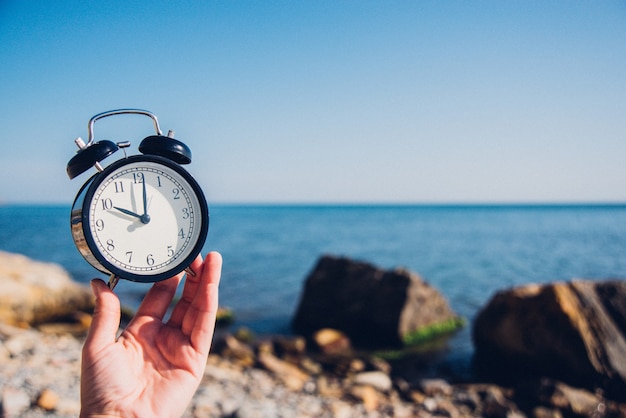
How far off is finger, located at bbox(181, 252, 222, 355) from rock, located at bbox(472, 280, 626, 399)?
675 cm

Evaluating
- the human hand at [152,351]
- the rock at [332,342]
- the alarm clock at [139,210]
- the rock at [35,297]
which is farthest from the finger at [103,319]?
the rock at [35,297]

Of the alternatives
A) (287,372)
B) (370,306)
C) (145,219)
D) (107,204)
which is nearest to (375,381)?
(287,372)

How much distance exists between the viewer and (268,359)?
8352 millimetres

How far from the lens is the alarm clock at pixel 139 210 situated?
2430 millimetres

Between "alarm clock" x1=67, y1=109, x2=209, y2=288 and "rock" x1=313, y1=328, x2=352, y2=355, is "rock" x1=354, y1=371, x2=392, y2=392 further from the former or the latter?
"alarm clock" x1=67, y1=109, x2=209, y2=288

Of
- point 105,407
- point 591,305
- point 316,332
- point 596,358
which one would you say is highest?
point 105,407

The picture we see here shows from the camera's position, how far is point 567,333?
24.7ft

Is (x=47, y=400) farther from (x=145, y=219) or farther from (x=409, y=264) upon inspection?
(x=409, y=264)

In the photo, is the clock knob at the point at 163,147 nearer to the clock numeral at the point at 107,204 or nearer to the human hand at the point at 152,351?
the clock numeral at the point at 107,204

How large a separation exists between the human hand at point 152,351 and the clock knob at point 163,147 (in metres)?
0.56

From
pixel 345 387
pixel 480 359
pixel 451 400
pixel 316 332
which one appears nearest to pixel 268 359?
pixel 345 387

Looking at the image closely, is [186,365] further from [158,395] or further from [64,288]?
[64,288]

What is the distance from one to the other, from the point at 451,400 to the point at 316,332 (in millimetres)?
3733

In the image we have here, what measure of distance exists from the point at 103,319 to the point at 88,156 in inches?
31.3
